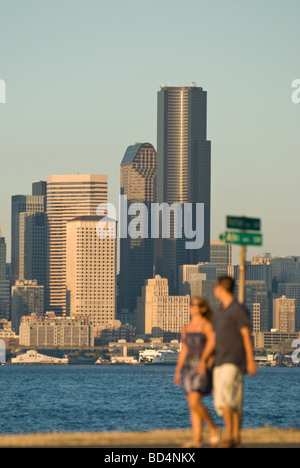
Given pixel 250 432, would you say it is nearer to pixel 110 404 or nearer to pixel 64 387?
pixel 110 404

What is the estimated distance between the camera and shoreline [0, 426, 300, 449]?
17.9 metres

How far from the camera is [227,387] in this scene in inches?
672

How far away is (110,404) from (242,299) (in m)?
93.1

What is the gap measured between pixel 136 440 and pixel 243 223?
3817mm

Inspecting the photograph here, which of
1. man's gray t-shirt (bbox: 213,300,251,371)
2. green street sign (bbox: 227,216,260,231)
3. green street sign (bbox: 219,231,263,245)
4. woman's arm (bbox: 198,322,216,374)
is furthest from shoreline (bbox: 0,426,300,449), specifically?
green street sign (bbox: 227,216,260,231)

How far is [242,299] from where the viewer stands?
18719mm

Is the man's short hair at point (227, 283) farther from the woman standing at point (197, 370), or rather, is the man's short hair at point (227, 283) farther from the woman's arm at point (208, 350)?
the woman's arm at point (208, 350)

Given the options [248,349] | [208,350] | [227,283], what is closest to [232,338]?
[248,349]

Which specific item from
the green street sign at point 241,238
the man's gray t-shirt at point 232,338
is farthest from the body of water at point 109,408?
the man's gray t-shirt at point 232,338

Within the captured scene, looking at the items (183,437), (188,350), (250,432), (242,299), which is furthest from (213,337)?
(250,432)

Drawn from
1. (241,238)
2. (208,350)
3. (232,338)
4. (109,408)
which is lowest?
(109,408)

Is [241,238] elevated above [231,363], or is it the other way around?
[241,238]

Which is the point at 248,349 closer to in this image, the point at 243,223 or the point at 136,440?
the point at 243,223

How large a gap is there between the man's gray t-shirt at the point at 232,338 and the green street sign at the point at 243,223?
Answer: 1614 millimetres
